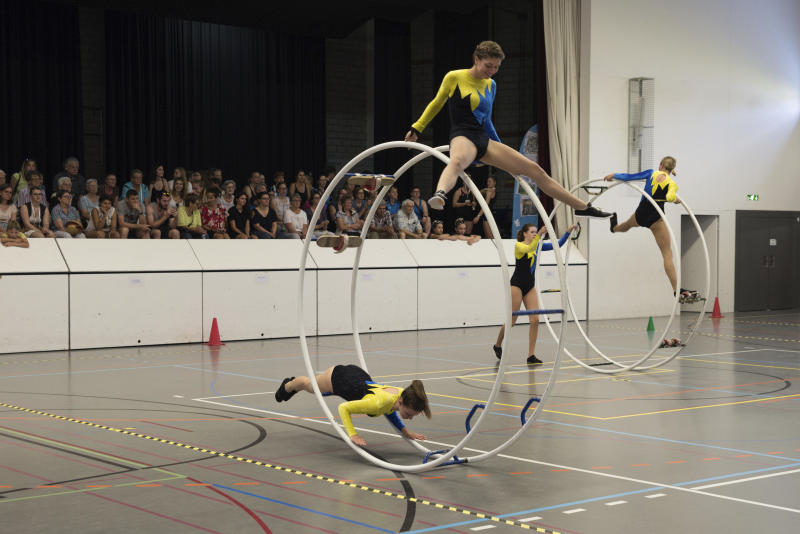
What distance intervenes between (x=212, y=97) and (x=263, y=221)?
6.86 metres

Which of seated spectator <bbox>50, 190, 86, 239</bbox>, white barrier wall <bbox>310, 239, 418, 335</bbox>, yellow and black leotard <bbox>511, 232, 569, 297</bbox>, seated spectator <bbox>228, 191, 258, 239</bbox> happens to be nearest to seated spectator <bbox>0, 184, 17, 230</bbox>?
seated spectator <bbox>50, 190, 86, 239</bbox>

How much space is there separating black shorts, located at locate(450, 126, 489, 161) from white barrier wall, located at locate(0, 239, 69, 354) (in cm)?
836

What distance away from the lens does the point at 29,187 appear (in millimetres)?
14641

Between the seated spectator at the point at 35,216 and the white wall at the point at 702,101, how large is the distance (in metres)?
10.7

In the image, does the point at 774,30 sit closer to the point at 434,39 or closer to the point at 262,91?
the point at 434,39

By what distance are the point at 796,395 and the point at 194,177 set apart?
10654mm

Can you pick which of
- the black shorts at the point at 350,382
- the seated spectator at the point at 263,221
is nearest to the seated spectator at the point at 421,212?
the seated spectator at the point at 263,221

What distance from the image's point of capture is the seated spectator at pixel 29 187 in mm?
14227

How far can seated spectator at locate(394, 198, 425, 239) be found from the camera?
17.6m

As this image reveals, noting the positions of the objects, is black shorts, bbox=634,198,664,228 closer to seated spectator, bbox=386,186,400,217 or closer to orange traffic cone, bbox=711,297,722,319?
seated spectator, bbox=386,186,400,217

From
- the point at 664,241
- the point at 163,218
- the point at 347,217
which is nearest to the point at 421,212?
the point at 347,217

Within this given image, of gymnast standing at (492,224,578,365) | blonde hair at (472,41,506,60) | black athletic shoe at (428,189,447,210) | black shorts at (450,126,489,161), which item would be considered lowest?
gymnast standing at (492,224,578,365)

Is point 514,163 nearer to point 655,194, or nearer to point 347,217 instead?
point 655,194

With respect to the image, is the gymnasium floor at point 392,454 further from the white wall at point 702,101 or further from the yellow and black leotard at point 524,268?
the white wall at point 702,101
